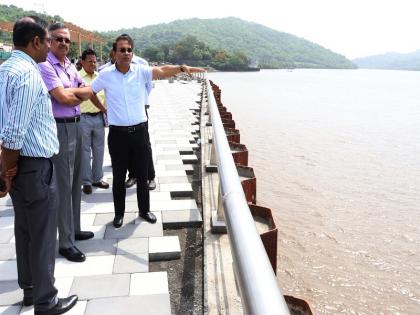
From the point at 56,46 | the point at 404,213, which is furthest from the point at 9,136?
the point at 404,213

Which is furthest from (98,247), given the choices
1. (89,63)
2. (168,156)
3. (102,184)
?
(168,156)

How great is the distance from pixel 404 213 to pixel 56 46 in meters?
5.97

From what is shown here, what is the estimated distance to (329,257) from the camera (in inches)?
196

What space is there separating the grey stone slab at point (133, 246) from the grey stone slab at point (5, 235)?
1081mm

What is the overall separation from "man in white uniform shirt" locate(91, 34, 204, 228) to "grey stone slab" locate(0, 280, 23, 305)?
46.3 inches

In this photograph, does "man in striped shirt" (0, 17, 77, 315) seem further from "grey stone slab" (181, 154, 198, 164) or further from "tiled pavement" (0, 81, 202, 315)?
"grey stone slab" (181, 154, 198, 164)

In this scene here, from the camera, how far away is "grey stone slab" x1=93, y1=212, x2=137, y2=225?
4.26 meters

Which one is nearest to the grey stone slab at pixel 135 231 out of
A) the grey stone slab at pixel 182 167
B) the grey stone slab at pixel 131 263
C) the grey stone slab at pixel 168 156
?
the grey stone slab at pixel 131 263

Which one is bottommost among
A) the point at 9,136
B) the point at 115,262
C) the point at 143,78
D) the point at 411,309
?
the point at 411,309

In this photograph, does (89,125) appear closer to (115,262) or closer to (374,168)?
(115,262)

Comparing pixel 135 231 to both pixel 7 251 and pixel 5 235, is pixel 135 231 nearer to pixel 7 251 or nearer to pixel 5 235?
pixel 7 251

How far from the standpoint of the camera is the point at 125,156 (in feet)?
13.3

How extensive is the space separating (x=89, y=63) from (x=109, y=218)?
6.85 feet

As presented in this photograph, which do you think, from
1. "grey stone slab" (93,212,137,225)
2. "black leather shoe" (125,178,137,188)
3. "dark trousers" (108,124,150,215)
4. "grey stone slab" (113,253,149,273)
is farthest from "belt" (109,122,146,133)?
"black leather shoe" (125,178,137,188)
